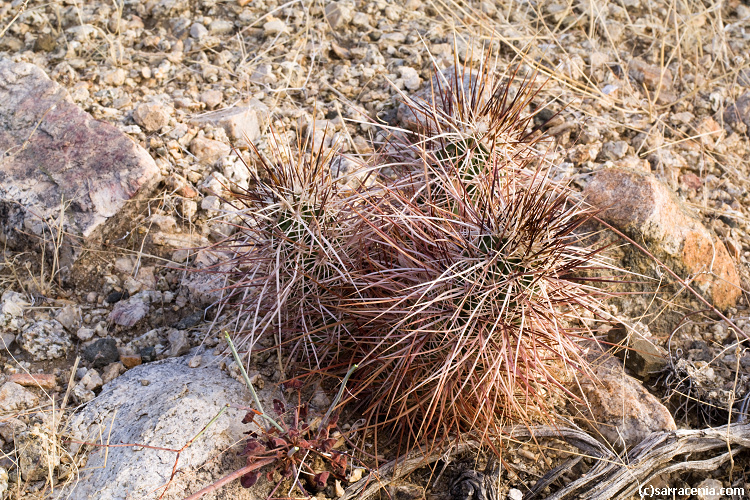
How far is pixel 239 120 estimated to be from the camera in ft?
10.8

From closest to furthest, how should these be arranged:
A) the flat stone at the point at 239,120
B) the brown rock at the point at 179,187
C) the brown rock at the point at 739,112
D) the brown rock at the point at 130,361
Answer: the brown rock at the point at 130,361 → the brown rock at the point at 179,187 → the flat stone at the point at 239,120 → the brown rock at the point at 739,112

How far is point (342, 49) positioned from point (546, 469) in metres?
2.64

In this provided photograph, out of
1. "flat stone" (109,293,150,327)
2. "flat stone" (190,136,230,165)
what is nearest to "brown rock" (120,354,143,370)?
"flat stone" (109,293,150,327)

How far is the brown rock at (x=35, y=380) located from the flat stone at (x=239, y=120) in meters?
1.43

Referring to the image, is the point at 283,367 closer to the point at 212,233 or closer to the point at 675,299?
the point at 212,233

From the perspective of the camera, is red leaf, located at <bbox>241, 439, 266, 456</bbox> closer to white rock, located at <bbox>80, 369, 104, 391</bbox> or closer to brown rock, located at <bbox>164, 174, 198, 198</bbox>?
white rock, located at <bbox>80, 369, 104, 391</bbox>

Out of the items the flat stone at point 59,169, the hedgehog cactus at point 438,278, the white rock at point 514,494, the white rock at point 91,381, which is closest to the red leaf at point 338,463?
the hedgehog cactus at point 438,278

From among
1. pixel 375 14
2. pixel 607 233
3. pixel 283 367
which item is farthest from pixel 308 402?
pixel 375 14

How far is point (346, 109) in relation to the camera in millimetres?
3545

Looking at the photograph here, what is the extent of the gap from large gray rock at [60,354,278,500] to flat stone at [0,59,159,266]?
0.83 meters

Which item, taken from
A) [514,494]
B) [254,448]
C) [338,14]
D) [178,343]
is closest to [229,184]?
[178,343]

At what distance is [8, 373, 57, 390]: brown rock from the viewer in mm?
2283

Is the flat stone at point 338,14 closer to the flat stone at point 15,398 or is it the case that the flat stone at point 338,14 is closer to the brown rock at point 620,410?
the brown rock at point 620,410

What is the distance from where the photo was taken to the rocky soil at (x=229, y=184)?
215 cm
